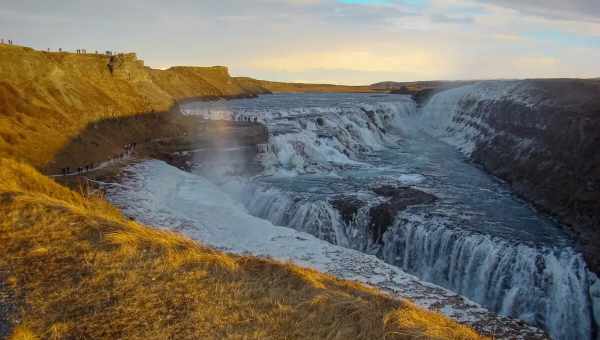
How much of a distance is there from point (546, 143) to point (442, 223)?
1141 cm

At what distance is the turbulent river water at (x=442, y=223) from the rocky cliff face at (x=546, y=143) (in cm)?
84

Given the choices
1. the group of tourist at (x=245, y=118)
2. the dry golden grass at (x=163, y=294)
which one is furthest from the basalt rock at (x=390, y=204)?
the group of tourist at (x=245, y=118)

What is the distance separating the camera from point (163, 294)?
6.33 meters

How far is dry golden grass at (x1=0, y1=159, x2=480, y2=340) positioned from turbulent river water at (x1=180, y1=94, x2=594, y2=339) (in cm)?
834

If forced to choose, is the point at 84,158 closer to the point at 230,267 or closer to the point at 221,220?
the point at 221,220

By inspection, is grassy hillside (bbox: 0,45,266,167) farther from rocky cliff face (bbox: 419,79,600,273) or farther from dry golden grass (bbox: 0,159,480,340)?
rocky cliff face (bbox: 419,79,600,273)

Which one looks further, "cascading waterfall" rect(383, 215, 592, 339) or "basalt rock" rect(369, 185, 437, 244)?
"basalt rock" rect(369, 185, 437, 244)

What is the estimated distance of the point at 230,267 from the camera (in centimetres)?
727

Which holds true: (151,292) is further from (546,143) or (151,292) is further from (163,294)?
(546,143)

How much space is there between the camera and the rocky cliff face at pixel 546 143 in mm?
18219

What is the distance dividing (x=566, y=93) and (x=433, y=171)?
440 inches

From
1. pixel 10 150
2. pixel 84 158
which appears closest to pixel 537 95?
pixel 84 158

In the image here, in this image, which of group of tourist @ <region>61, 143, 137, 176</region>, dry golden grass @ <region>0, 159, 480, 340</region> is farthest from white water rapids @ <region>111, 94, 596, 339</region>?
dry golden grass @ <region>0, 159, 480, 340</region>

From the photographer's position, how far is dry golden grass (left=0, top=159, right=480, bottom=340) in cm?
563
